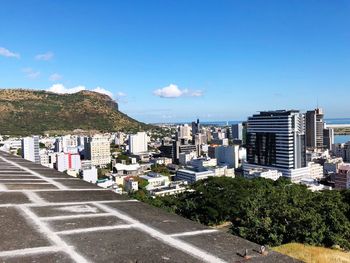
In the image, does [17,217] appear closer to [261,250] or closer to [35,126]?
[261,250]

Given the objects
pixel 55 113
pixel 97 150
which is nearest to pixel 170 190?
pixel 97 150

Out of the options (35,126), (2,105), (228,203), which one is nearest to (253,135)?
(228,203)

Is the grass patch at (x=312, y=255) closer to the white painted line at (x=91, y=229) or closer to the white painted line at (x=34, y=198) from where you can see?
the white painted line at (x=91, y=229)

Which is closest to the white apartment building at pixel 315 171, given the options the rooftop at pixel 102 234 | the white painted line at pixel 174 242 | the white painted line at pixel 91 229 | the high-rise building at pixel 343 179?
the high-rise building at pixel 343 179

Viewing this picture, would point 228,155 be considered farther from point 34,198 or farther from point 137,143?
point 34,198

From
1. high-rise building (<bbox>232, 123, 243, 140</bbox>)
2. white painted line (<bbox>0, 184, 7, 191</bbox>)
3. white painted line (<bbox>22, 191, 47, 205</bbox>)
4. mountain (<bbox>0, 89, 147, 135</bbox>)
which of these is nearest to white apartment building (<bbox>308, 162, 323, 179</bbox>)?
white painted line (<bbox>0, 184, 7, 191</bbox>)

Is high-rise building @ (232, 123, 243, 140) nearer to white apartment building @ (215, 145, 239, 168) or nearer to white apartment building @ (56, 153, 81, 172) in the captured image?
white apartment building @ (215, 145, 239, 168)

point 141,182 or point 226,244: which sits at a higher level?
point 226,244
